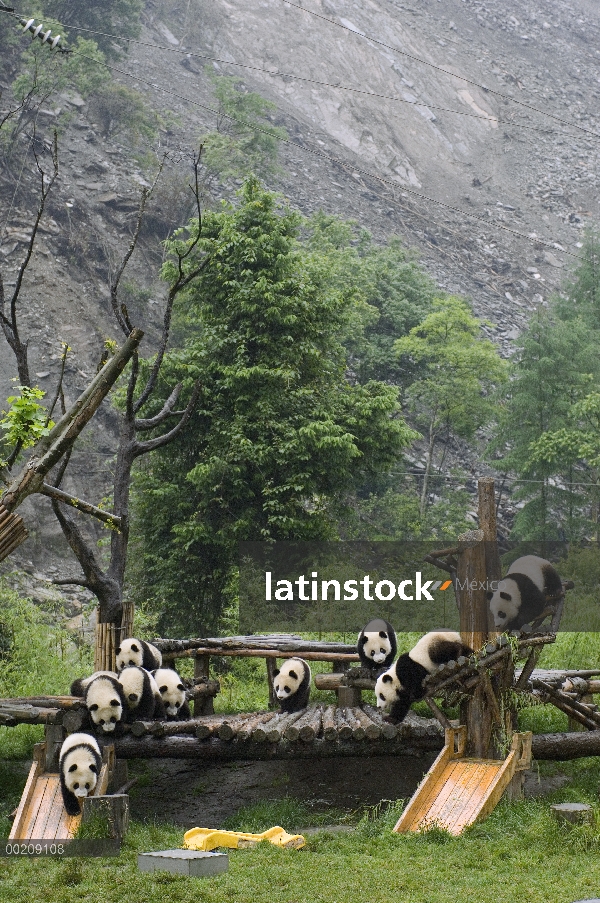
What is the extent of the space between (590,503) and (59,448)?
924 inches

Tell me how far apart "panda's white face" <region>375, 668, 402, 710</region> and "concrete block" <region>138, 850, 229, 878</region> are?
2618 millimetres

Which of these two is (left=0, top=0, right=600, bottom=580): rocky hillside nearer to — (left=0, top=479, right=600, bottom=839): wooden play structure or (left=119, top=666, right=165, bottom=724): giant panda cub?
(left=119, top=666, right=165, bottom=724): giant panda cub

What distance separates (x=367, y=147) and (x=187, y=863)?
1552 inches

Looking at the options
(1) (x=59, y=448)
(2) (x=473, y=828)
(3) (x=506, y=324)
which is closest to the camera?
(1) (x=59, y=448)

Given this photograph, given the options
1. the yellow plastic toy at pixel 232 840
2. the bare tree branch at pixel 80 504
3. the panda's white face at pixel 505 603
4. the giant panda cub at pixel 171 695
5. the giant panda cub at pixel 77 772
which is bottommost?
the yellow plastic toy at pixel 232 840

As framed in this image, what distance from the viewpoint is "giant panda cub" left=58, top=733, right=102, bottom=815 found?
24.0 feet

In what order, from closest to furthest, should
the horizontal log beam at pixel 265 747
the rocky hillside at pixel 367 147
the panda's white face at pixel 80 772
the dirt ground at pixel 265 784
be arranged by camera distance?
the panda's white face at pixel 80 772 → the horizontal log beam at pixel 265 747 → the dirt ground at pixel 265 784 → the rocky hillside at pixel 367 147

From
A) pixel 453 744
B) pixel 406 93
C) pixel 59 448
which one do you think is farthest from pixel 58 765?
pixel 406 93

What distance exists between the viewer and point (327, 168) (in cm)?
3853

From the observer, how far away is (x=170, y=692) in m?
9.07

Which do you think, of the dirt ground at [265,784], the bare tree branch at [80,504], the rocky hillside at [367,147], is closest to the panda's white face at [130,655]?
the dirt ground at [265,784]

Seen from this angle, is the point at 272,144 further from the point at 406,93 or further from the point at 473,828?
the point at 473,828

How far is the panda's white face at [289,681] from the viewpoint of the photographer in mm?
9164

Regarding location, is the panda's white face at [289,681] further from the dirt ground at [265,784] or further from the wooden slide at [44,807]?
the wooden slide at [44,807]
